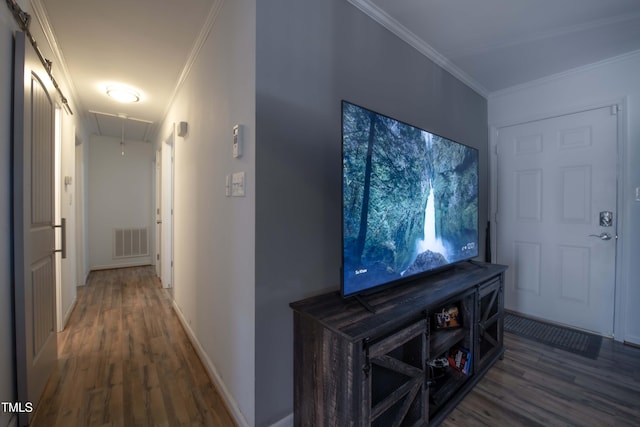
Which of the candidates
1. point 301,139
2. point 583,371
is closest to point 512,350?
point 583,371

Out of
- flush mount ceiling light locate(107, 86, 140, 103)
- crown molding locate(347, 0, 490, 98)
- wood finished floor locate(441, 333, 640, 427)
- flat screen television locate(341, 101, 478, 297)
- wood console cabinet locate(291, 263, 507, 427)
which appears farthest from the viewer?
flush mount ceiling light locate(107, 86, 140, 103)

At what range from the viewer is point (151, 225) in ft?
17.3

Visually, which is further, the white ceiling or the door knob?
the door knob

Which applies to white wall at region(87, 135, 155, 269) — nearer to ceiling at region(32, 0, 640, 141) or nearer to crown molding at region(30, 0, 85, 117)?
crown molding at region(30, 0, 85, 117)

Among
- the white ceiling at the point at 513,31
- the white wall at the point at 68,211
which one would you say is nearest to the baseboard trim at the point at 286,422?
the white ceiling at the point at 513,31

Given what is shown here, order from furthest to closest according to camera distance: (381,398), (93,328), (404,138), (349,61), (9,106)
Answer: (93,328) → (349,61) → (404,138) → (9,106) → (381,398)

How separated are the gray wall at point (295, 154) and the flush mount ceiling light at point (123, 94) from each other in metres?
2.54

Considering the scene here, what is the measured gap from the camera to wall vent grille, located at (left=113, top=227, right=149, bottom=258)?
16.3 ft

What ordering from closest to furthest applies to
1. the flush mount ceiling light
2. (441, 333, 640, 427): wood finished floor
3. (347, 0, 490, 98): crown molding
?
(441, 333, 640, 427): wood finished floor → (347, 0, 490, 98): crown molding → the flush mount ceiling light

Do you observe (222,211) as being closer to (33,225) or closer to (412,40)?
(33,225)

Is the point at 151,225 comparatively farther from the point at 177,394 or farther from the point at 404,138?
the point at 404,138

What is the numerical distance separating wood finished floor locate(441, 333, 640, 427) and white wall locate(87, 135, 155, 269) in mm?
5774

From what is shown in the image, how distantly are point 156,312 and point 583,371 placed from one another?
388cm

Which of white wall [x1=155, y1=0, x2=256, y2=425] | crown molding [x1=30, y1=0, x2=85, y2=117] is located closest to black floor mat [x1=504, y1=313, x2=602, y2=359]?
white wall [x1=155, y1=0, x2=256, y2=425]
